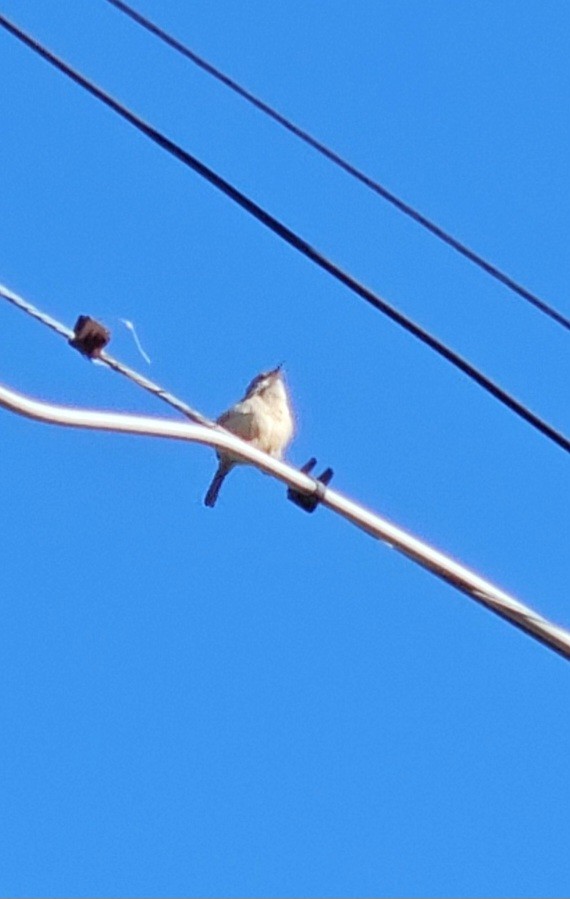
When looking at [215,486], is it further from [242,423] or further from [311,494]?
[311,494]

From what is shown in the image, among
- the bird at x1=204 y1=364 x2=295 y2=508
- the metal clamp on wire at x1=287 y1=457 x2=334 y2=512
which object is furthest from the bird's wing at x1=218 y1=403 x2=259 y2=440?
the metal clamp on wire at x1=287 y1=457 x2=334 y2=512

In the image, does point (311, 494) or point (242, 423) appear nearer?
point (311, 494)

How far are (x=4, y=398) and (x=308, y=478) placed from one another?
1.63m

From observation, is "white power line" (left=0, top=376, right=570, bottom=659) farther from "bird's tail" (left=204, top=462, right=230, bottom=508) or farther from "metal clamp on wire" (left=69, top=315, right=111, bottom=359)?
"bird's tail" (left=204, top=462, right=230, bottom=508)

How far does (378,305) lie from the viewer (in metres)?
7.12

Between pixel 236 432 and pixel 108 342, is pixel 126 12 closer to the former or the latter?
pixel 108 342

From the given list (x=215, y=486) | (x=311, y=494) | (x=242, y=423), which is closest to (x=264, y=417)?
(x=242, y=423)

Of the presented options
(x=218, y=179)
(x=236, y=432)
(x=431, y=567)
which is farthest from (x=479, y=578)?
(x=236, y=432)

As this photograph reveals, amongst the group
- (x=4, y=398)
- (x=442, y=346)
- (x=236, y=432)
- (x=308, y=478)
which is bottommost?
(x=4, y=398)

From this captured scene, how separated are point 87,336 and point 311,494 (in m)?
1.00

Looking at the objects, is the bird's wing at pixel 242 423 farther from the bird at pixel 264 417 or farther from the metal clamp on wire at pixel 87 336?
the metal clamp on wire at pixel 87 336

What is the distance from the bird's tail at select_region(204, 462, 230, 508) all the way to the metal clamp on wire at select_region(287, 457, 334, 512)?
9696 mm

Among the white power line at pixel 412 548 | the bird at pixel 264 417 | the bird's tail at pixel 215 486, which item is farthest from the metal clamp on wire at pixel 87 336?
the bird's tail at pixel 215 486

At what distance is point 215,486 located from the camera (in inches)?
675
